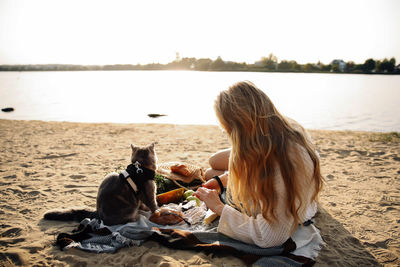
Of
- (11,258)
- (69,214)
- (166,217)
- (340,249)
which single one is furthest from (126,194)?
(340,249)

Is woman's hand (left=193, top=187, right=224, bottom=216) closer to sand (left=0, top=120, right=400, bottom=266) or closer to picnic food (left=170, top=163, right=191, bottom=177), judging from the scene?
sand (left=0, top=120, right=400, bottom=266)

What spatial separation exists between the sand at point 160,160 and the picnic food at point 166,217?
303 millimetres

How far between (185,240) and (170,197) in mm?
996

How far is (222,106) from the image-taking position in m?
2.26

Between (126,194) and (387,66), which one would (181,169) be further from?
(387,66)

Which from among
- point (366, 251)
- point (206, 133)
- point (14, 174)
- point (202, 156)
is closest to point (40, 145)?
point (14, 174)

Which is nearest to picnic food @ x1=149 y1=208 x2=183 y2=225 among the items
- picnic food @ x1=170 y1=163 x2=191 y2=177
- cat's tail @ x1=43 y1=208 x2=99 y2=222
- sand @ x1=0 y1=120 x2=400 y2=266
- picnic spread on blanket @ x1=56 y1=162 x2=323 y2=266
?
picnic spread on blanket @ x1=56 y1=162 x2=323 y2=266

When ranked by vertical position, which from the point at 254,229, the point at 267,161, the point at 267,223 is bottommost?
the point at 254,229

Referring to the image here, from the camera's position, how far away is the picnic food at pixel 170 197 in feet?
11.7

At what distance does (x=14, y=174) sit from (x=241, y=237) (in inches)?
185

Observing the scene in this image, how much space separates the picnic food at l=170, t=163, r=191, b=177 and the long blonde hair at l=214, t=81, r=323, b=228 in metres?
1.87

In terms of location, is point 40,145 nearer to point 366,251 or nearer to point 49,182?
point 49,182

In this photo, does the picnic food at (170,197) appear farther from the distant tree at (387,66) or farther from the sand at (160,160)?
the distant tree at (387,66)

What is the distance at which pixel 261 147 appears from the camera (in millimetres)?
2143
